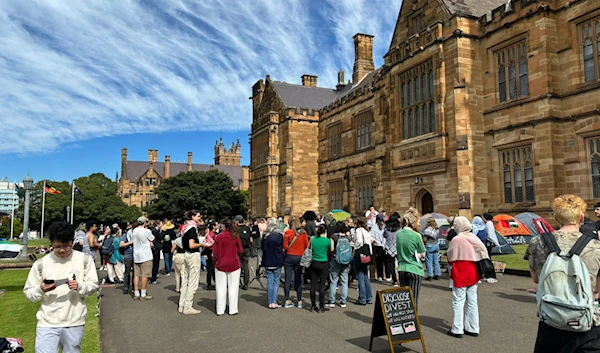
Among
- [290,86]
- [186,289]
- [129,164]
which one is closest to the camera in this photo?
[186,289]

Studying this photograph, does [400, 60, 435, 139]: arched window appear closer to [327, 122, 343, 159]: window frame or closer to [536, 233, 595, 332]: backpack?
[327, 122, 343, 159]: window frame

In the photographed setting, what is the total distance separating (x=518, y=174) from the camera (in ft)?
60.1

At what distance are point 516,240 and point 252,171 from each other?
1241 inches

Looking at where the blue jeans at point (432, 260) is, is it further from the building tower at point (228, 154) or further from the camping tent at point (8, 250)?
the building tower at point (228, 154)

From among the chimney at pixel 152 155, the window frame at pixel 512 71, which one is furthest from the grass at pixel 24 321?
the chimney at pixel 152 155

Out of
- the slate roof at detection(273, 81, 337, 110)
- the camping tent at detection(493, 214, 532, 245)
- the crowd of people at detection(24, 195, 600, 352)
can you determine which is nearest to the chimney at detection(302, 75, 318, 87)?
the slate roof at detection(273, 81, 337, 110)

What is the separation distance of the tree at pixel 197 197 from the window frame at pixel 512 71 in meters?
44.2

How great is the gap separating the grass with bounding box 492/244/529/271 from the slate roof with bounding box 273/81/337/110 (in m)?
26.9

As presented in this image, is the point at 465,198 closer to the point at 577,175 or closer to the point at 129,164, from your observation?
the point at 577,175

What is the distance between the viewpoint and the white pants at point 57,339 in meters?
4.14

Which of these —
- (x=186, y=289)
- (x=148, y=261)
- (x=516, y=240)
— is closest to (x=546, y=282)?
(x=186, y=289)

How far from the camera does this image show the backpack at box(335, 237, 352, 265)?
9.09 metres

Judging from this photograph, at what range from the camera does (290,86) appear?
4419cm

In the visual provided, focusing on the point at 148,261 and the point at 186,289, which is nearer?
the point at 186,289
